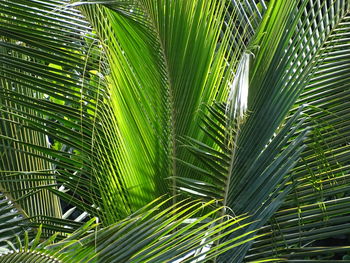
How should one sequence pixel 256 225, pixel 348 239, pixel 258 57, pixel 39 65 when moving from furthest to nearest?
pixel 348 239, pixel 39 65, pixel 258 57, pixel 256 225

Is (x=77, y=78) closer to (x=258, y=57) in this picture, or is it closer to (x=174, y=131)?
(x=174, y=131)

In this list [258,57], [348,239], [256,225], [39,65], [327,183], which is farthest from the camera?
[348,239]

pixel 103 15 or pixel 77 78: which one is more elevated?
pixel 103 15

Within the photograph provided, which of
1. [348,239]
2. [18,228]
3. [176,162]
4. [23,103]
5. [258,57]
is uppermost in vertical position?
[258,57]

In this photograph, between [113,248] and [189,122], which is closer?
[113,248]

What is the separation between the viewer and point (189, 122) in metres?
2.17

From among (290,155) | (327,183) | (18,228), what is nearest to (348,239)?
(327,183)

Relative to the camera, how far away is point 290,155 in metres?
2.04

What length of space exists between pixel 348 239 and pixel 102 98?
1.59 metres

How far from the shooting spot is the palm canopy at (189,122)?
2.01 meters

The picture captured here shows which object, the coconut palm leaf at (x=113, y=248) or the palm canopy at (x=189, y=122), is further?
the palm canopy at (x=189, y=122)

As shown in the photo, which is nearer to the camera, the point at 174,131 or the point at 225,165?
the point at 225,165

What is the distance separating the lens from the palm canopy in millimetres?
2010

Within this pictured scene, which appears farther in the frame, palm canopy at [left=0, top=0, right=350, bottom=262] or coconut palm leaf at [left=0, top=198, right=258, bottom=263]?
palm canopy at [left=0, top=0, right=350, bottom=262]
